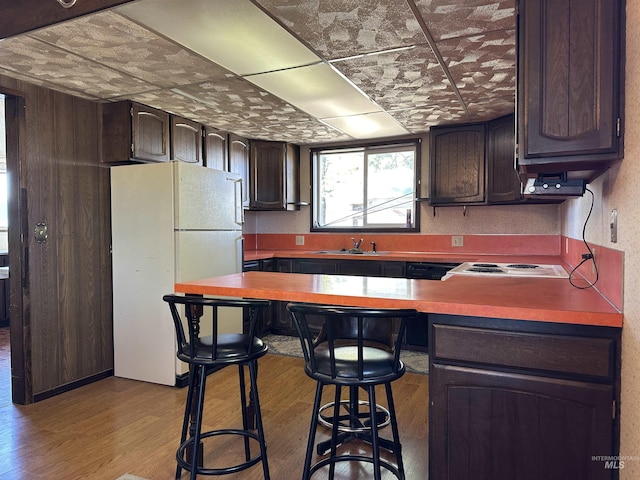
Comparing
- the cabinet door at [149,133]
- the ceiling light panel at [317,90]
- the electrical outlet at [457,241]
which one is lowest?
the electrical outlet at [457,241]

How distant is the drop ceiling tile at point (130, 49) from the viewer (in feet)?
6.58

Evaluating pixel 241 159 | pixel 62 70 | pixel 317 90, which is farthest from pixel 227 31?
pixel 241 159

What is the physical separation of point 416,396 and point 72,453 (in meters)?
2.07

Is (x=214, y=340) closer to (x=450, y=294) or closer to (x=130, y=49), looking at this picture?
(x=450, y=294)

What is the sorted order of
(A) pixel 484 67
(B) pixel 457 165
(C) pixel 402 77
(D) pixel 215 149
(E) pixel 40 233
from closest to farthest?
(A) pixel 484 67 < (C) pixel 402 77 < (E) pixel 40 233 < (B) pixel 457 165 < (D) pixel 215 149

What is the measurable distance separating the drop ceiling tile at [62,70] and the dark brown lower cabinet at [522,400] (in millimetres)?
2444

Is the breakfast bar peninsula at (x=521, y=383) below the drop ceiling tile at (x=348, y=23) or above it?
below

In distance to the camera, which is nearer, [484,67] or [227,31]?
[227,31]

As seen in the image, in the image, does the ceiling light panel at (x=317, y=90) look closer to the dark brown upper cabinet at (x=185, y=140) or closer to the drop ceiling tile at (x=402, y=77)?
the drop ceiling tile at (x=402, y=77)

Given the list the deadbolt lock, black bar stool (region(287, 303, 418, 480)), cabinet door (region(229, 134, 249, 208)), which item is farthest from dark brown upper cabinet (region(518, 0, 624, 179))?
cabinet door (region(229, 134, 249, 208))

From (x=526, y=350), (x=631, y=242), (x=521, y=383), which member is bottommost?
(x=521, y=383)

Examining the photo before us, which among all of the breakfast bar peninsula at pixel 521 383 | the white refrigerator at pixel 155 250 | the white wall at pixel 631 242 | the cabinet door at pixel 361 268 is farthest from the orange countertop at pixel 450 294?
the cabinet door at pixel 361 268

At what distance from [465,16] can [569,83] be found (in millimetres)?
766

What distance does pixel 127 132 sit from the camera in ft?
10.5
